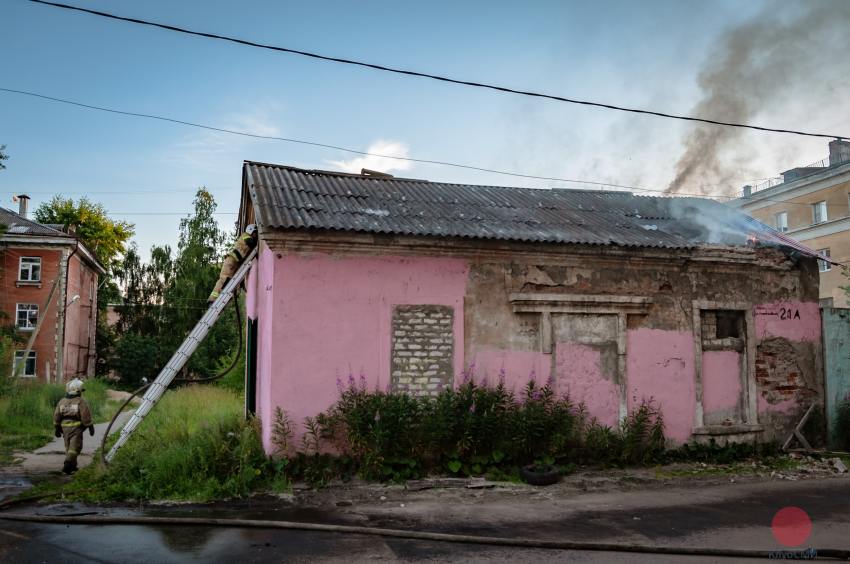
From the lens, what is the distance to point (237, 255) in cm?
1056

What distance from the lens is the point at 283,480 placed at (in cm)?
803

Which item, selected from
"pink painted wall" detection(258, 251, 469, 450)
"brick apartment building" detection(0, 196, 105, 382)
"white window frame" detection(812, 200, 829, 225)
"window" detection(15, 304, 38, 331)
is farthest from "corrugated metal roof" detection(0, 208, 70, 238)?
"white window frame" detection(812, 200, 829, 225)

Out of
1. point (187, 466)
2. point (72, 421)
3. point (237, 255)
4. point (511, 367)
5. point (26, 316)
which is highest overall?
point (237, 255)

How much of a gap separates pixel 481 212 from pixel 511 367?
2.83m

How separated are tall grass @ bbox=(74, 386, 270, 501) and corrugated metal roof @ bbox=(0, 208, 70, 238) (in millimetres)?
22957

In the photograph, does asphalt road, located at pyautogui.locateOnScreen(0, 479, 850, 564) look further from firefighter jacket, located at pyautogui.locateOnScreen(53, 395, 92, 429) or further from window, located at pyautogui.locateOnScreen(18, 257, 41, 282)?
window, located at pyautogui.locateOnScreen(18, 257, 41, 282)

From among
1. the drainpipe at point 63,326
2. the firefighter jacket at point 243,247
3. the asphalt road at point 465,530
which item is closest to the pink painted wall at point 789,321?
the asphalt road at point 465,530

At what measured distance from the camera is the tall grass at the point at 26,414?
13211mm

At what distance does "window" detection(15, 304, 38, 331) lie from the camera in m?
28.1

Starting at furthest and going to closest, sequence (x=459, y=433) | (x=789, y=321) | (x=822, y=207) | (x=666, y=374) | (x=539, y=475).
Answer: (x=822, y=207) < (x=789, y=321) < (x=666, y=374) < (x=459, y=433) < (x=539, y=475)

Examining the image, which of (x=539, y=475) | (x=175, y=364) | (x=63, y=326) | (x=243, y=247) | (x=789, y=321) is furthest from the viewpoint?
(x=63, y=326)

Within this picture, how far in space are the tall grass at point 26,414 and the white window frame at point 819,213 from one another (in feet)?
107

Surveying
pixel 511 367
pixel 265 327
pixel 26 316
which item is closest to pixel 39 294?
pixel 26 316

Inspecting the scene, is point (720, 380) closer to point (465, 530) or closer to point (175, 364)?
point (465, 530)
